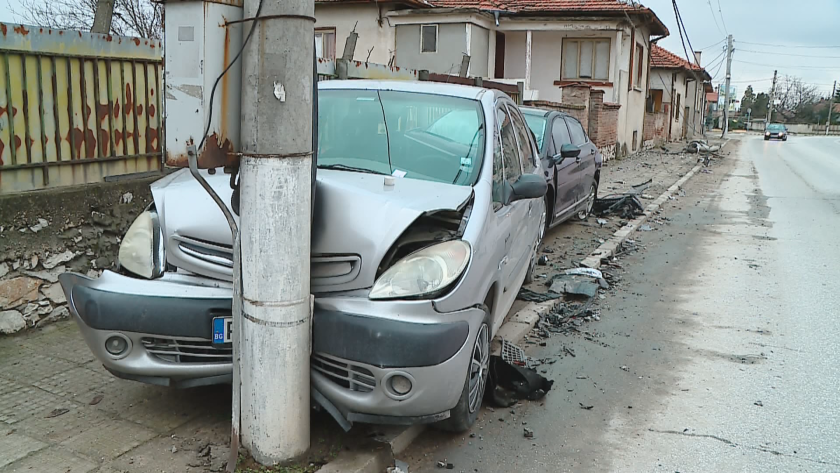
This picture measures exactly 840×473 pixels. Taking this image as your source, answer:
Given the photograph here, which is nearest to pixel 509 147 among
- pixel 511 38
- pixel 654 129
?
pixel 511 38

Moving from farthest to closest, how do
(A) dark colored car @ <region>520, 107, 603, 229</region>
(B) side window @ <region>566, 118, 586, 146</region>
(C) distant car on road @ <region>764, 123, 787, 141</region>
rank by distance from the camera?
(C) distant car on road @ <region>764, 123, 787, 141</region> < (B) side window @ <region>566, 118, 586, 146</region> < (A) dark colored car @ <region>520, 107, 603, 229</region>

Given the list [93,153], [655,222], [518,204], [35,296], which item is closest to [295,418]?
[518,204]

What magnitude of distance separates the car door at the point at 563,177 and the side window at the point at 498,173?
4.24 m

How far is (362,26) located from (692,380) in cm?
2346

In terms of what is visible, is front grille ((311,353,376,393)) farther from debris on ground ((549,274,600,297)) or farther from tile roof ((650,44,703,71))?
tile roof ((650,44,703,71))

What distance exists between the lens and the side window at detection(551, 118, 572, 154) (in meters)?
9.78

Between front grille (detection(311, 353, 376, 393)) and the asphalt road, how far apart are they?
60 cm

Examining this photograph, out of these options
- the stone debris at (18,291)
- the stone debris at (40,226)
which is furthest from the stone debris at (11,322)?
the stone debris at (40,226)

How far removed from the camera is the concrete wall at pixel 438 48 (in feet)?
84.3

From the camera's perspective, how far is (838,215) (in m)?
13.4

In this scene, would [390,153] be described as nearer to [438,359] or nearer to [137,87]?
[438,359]

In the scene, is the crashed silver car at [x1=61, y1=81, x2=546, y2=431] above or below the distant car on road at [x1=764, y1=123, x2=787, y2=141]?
below

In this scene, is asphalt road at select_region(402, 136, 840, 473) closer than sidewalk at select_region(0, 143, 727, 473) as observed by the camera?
No

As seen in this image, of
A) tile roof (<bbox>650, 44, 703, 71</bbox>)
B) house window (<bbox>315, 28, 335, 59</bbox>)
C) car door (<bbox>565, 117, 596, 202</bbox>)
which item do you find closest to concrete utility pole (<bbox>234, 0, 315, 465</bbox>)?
car door (<bbox>565, 117, 596, 202</bbox>)
